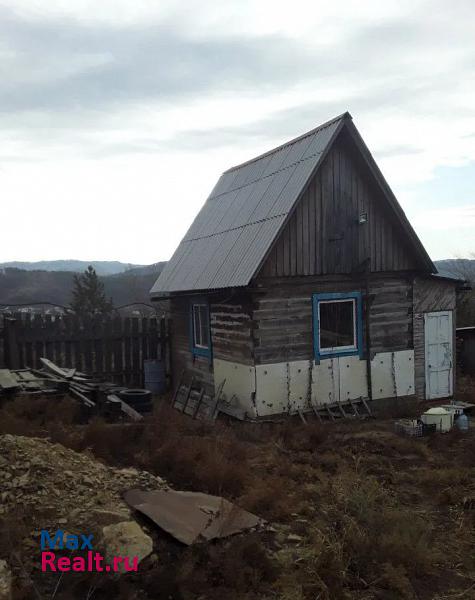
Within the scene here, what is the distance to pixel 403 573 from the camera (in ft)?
15.5

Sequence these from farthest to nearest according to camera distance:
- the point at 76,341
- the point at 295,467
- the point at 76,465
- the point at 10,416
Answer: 1. the point at 76,341
2. the point at 295,467
3. the point at 10,416
4. the point at 76,465

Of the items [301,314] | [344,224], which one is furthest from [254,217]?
[301,314]

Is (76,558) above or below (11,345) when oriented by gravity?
below

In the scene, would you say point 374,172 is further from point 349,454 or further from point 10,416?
point 10,416

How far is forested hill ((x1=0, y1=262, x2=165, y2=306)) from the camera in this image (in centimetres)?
5659

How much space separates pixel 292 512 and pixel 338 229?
23.8 feet

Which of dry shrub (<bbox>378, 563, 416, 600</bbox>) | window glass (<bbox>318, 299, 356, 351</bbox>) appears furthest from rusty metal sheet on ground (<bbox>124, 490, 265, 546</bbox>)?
window glass (<bbox>318, 299, 356, 351</bbox>)

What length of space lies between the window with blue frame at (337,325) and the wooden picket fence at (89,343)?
5.30 m

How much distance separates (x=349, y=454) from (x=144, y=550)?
4997 millimetres

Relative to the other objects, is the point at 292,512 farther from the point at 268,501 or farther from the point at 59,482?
the point at 59,482

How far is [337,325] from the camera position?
12219 mm

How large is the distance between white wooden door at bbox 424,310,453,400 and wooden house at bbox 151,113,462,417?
28 millimetres

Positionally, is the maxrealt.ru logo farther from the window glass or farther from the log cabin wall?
the window glass

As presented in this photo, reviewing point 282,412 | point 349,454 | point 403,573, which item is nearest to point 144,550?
point 403,573
